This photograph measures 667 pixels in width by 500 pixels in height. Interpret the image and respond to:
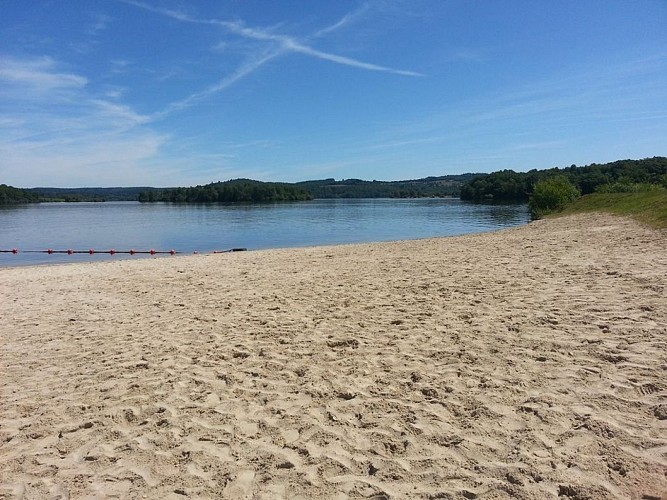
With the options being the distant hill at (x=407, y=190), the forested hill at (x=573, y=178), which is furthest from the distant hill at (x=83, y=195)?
the forested hill at (x=573, y=178)

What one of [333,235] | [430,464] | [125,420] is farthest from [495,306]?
[333,235]

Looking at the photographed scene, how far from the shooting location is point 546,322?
268 inches

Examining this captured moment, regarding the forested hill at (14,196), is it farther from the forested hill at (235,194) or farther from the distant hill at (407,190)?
the forested hill at (235,194)

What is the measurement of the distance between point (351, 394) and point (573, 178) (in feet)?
301

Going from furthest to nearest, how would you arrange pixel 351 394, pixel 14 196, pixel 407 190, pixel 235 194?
1. pixel 407 190
2. pixel 235 194
3. pixel 14 196
4. pixel 351 394

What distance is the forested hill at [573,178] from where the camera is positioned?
7731 centimetres

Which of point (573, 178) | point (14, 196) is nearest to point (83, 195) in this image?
point (14, 196)

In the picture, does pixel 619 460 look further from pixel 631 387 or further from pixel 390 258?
pixel 390 258

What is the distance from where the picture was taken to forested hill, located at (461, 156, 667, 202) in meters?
77.3

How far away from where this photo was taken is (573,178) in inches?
3361

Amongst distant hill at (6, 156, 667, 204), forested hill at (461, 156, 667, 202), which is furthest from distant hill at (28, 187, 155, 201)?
forested hill at (461, 156, 667, 202)

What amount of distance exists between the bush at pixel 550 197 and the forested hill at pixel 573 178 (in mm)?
31201

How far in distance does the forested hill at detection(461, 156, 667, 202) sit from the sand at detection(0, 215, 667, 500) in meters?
75.2

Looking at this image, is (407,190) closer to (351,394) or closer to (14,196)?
(14,196)
